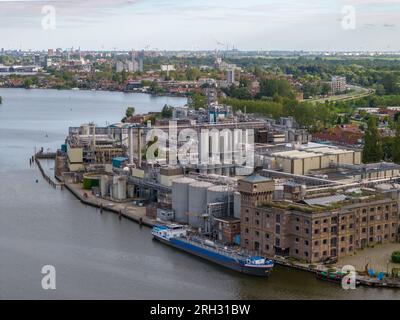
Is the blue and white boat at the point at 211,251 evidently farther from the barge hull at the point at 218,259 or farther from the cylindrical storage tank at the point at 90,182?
the cylindrical storage tank at the point at 90,182

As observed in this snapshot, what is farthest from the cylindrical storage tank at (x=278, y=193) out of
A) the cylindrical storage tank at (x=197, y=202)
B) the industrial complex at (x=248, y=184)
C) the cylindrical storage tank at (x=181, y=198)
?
the cylindrical storage tank at (x=181, y=198)

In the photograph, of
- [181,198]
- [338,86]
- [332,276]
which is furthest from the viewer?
[338,86]

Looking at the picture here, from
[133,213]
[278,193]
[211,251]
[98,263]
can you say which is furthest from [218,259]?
[133,213]

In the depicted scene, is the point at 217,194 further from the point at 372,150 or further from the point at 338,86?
the point at 338,86

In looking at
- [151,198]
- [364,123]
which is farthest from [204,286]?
[364,123]

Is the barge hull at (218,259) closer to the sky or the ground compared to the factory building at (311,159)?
closer to the ground

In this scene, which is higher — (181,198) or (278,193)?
(278,193)

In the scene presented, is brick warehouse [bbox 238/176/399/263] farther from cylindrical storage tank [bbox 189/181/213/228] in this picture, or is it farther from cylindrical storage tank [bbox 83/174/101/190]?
cylindrical storage tank [bbox 83/174/101/190]

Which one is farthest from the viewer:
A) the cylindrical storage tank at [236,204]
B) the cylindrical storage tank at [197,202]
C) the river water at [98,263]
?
the cylindrical storage tank at [197,202]

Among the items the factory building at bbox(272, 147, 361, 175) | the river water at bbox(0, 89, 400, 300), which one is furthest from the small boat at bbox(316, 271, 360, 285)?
the factory building at bbox(272, 147, 361, 175)
